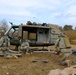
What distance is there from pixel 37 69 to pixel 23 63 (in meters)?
1.44

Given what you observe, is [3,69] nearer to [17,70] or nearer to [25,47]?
[17,70]

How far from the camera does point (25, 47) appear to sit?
53.5 ft

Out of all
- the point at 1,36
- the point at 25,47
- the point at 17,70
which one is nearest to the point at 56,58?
the point at 25,47

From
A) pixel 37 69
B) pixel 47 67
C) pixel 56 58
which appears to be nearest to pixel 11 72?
pixel 37 69

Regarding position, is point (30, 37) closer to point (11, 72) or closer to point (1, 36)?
point (1, 36)

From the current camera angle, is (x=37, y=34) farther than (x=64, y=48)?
Yes

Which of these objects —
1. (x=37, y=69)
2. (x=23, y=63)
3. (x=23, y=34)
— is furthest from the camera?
(x=23, y=34)

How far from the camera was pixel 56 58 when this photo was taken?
15000 millimetres

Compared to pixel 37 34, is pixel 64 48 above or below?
below

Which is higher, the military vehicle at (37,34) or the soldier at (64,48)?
the military vehicle at (37,34)

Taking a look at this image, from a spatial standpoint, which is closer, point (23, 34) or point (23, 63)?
point (23, 63)

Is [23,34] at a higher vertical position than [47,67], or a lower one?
higher

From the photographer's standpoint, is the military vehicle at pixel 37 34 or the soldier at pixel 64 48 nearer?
the soldier at pixel 64 48

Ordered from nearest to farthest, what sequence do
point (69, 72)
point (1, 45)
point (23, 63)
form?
1. point (69, 72)
2. point (23, 63)
3. point (1, 45)
